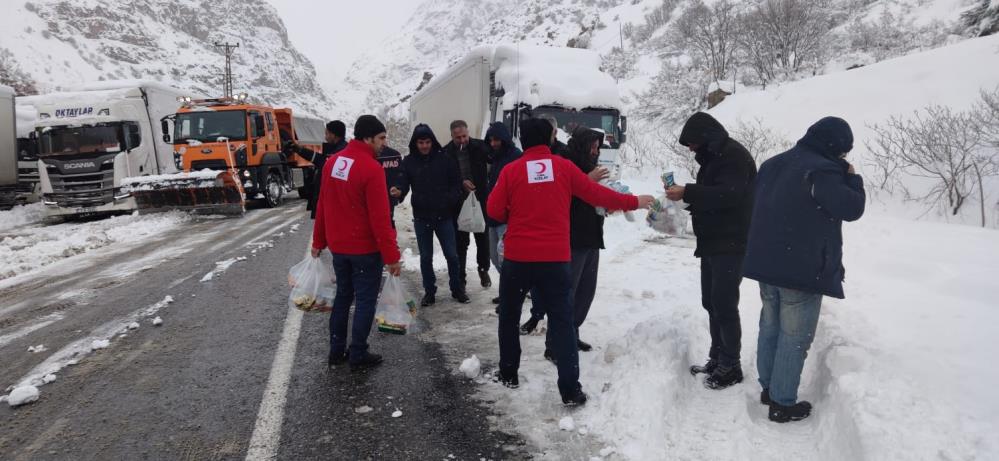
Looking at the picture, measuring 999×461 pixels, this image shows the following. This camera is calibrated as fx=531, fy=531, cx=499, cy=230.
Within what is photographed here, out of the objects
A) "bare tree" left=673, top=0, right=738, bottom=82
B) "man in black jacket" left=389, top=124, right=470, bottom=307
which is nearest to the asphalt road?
"man in black jacket" left=389, top=124, right=470, bottom=307

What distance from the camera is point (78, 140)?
527 inches

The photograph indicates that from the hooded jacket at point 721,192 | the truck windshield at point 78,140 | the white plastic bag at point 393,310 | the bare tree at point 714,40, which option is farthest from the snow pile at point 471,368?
the bare tree at point 714,40

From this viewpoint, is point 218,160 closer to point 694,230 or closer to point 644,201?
point 644,201

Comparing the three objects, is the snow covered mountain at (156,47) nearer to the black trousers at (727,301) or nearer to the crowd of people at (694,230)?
the crowd of people at (694,230)

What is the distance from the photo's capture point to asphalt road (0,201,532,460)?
9.65ft

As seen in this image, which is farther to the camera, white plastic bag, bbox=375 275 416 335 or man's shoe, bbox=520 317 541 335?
man's shoe, bbox=520 317 541 335

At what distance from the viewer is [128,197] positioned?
13.8 m

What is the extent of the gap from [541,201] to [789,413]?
1.86m

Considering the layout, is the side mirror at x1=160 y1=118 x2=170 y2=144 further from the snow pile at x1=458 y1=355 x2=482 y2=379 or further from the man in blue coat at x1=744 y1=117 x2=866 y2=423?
the man in blue coat at x1=744 y1=117 x2=866 y2=423

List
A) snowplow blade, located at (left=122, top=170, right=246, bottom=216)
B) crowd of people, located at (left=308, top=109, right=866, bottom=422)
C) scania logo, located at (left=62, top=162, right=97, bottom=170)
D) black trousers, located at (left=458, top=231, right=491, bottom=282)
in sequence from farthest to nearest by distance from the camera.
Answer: scania logo, located at (left=62, top=162, right=97, bottom=170)
snowplow blade, located at (left=122, top=170, right=246, bottom=216)
black trousers, located at (left=458, top=231, right=491, bottom=282)
crowd of people, located at (left=308, top=109, right=866, bottom=422)

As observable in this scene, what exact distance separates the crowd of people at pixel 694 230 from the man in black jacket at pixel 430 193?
62.6 inches

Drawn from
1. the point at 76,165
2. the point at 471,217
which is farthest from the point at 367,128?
the point at 76,165

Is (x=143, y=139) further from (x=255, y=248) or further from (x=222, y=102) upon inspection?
(x=255, y=248)

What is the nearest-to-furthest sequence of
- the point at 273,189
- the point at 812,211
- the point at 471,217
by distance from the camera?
1. the point at 812,211
2. the point at 471,217
3. the point at 273,189
